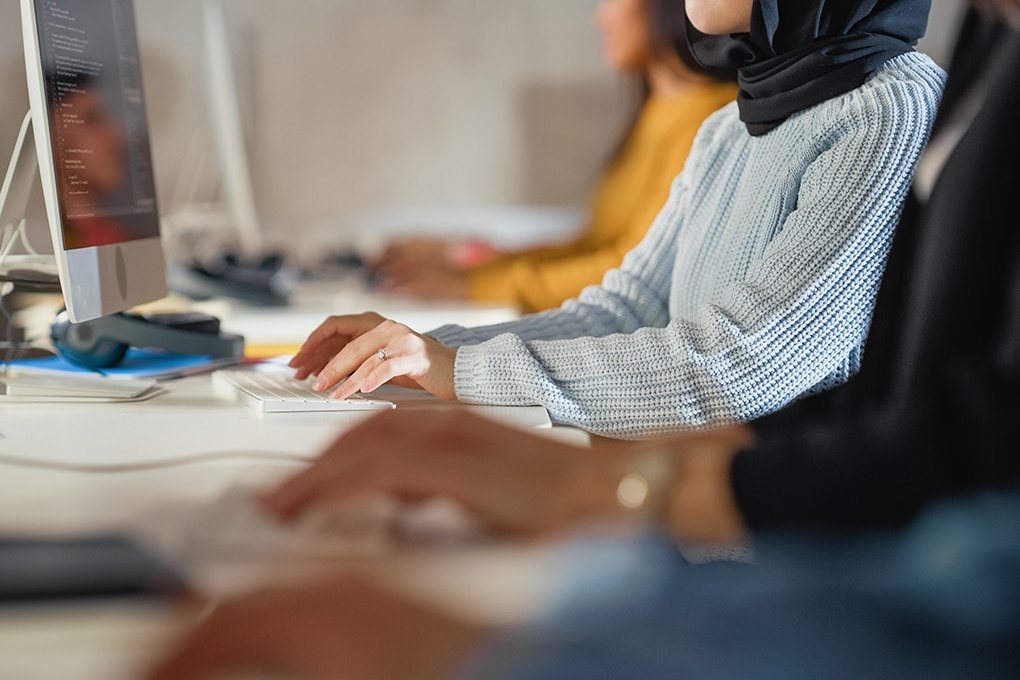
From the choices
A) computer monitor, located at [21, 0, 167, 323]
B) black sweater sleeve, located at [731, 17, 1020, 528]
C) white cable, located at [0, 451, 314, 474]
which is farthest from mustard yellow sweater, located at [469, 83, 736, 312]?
black sweater sleeve, located at [731, 17, 1020, 528]

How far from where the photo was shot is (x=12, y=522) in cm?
60

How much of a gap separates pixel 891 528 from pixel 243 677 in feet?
0.99

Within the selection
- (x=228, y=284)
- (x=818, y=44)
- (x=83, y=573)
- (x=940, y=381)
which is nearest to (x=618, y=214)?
(x=228, y=284)

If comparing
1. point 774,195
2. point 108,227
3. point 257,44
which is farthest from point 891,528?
point 257,44

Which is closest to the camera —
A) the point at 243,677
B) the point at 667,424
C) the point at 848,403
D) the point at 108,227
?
the point at 243,677

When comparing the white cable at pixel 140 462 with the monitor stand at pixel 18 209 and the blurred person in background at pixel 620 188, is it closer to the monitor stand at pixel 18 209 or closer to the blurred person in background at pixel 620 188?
the monitor stand at pixel 18 209

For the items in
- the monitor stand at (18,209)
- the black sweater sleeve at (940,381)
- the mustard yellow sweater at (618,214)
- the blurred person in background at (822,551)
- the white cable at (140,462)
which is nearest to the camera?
the blurred person in background at (822,551)

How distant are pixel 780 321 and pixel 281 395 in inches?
19.6

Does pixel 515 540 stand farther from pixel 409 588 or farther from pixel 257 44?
pixel 257 44

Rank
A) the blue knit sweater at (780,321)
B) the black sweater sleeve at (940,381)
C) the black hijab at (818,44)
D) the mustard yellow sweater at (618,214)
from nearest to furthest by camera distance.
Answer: the black sweater sleeve at (940,381)
the blue knit sweater at (780,321)
the black hijab at (818,44)
the mustard yellow sweater at (618,214)

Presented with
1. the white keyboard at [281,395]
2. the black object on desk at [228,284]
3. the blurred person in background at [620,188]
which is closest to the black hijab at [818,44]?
the white keyboard at [281,395]

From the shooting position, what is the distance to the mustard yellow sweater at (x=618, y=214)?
6.70 feet

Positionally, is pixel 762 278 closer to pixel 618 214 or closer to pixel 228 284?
pixel 228 284

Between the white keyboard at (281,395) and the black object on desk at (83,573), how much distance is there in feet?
1.51
